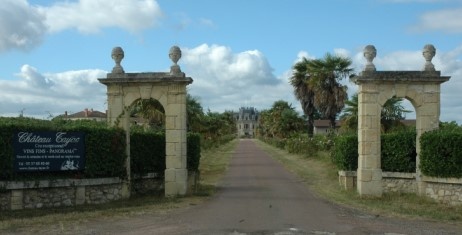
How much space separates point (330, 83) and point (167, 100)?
72.7ft

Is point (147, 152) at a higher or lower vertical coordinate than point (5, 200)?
higher

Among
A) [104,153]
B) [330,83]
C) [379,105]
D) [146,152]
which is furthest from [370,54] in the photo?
[330,83]

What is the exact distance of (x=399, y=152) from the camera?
59.9 ft

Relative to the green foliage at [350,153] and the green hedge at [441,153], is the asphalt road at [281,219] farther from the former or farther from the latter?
the green hedge at [441,153]

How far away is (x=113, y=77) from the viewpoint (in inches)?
688

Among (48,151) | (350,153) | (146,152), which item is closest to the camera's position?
(48,151)

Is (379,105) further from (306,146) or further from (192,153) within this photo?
(306,146)

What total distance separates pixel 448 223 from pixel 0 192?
10685 millimetres

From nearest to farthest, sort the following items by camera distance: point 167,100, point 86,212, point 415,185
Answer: point 86,212, point 167,100, point 415,185

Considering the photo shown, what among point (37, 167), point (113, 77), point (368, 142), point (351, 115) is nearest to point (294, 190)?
point (368, 142)

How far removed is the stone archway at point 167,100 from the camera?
56.9ft

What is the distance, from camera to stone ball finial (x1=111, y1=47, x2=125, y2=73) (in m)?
17.7

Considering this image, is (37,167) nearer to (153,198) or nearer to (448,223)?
(153,198)

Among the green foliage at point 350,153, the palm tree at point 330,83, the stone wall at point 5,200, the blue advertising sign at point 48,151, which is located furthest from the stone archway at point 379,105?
the palm tree at point 330,83
